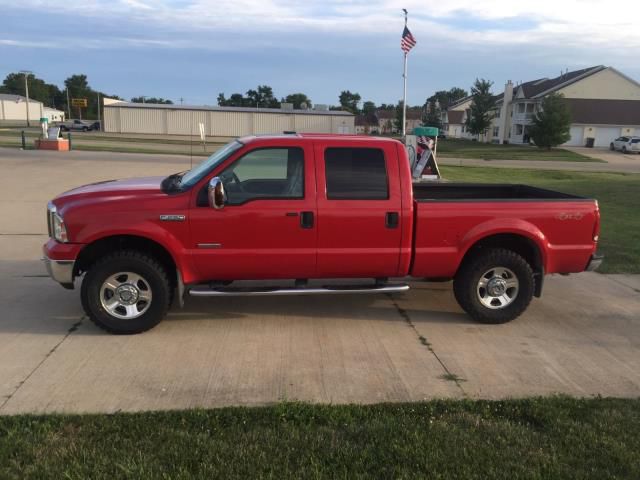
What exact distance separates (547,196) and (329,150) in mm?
2892

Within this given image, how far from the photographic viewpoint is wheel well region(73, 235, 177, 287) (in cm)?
520

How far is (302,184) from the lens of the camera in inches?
208

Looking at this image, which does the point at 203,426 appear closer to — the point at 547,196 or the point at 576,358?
the point at 576,358

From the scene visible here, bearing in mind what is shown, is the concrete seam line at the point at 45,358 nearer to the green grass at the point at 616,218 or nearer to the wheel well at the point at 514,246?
the wheel well at the point at 514,246

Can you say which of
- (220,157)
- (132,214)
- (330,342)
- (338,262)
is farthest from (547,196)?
(132,214)

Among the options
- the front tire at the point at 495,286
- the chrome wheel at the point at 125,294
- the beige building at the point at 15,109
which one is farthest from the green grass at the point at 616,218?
the beige building at the point at 15,109

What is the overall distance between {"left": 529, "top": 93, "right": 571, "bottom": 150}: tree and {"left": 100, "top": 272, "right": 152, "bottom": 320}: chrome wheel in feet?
178

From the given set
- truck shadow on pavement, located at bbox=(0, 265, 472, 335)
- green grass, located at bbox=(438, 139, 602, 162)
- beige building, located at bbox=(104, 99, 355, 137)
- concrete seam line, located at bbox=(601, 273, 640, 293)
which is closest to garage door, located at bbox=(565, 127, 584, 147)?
green grass, located at bbox=(438, 139, 602, 162)

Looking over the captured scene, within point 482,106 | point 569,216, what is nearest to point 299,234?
point 569,216

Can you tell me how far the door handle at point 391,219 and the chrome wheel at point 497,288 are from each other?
109cm

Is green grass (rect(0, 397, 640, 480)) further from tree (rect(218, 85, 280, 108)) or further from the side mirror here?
tree (rect(218, 85, 280, 108))

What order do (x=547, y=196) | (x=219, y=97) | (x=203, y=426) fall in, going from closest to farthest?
(x=203, y=426) → (x=547, y=196) → (x=219, y=97)

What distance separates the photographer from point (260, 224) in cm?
516

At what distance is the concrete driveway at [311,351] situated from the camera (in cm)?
414
